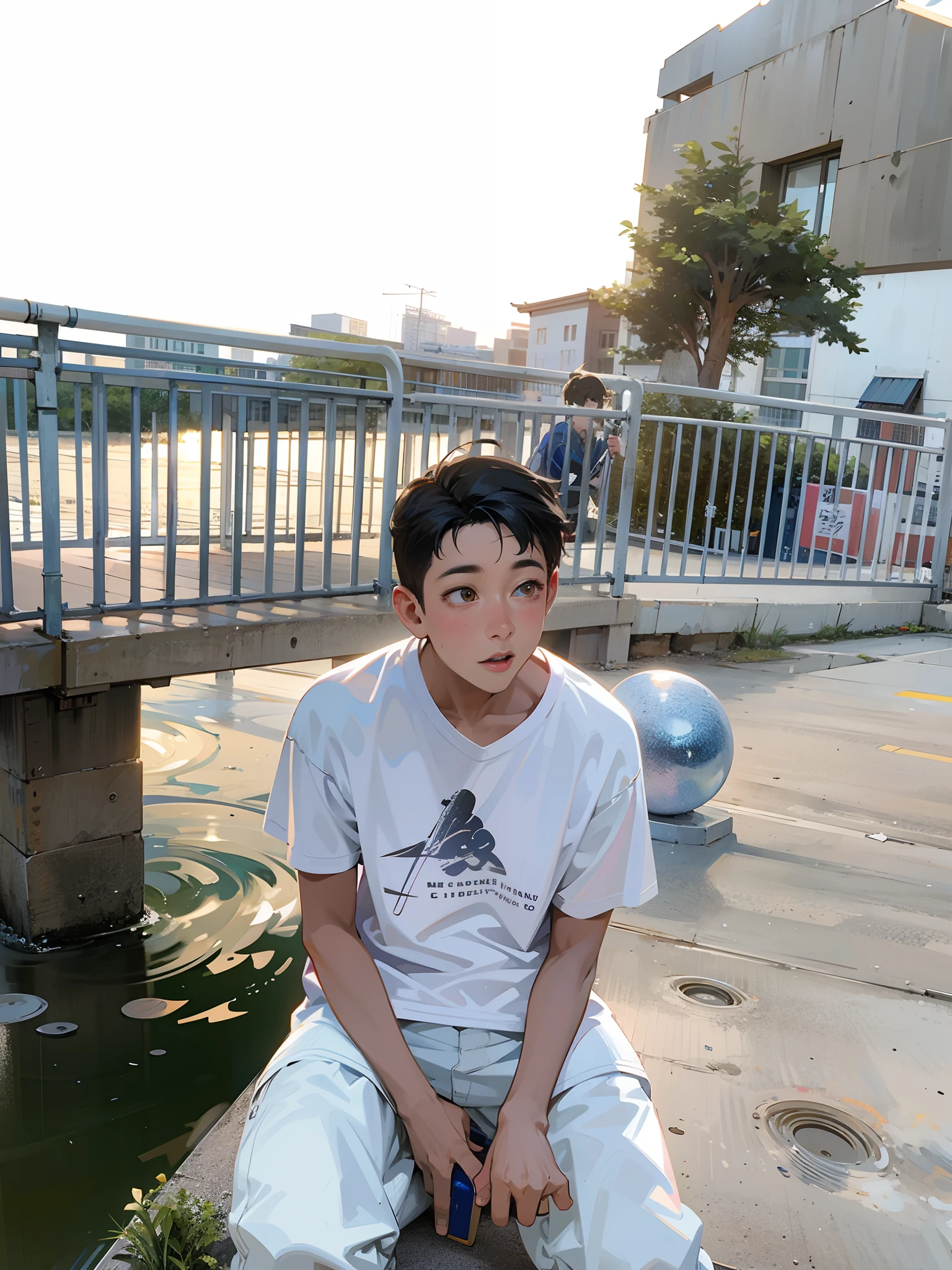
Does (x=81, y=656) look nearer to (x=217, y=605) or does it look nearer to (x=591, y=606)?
(x=217, y=605)

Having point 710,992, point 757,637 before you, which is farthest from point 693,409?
point 710,992

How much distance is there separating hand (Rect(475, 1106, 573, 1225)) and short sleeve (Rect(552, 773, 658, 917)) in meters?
0.33

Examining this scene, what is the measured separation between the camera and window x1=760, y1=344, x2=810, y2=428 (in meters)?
24.1

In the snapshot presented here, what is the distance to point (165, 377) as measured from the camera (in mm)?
3609

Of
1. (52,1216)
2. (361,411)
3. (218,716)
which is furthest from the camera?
(218,716)

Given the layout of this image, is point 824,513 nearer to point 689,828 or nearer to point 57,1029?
point 689,828

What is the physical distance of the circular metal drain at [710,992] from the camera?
2771mm

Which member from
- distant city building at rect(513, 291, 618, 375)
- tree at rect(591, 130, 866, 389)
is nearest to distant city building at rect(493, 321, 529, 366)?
distant city building at rect(513, 291, 618, 375)

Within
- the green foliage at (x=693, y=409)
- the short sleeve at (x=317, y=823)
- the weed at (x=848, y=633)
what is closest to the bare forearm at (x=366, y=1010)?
the short sleeve at (x=317, y=823)

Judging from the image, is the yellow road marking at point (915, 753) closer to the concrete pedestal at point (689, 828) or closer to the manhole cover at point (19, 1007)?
the concrete pedestal at point (689, 828)

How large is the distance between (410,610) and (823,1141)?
148 cm

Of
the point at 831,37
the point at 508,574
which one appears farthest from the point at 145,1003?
the point at 831,37

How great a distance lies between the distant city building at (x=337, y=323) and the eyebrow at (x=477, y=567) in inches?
2195

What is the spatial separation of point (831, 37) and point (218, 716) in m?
22.7
